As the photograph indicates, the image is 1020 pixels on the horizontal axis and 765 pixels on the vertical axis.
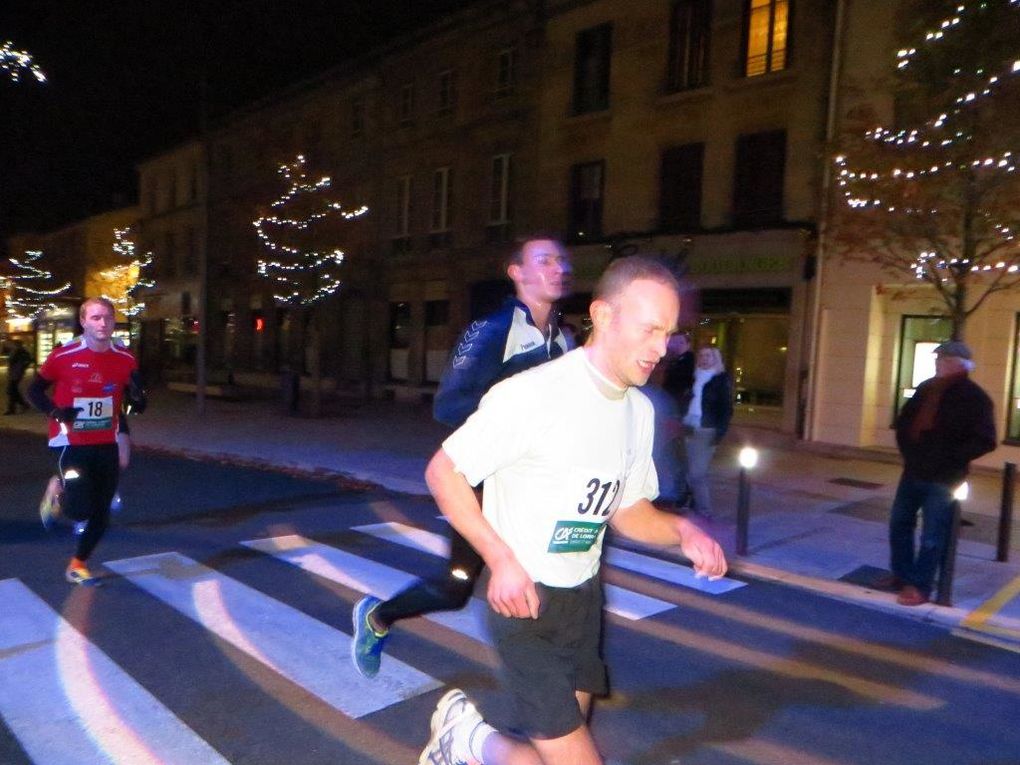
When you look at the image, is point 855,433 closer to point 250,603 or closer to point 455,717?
point 250,603

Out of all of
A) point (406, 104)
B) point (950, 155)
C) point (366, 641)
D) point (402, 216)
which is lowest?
point (366, 641)

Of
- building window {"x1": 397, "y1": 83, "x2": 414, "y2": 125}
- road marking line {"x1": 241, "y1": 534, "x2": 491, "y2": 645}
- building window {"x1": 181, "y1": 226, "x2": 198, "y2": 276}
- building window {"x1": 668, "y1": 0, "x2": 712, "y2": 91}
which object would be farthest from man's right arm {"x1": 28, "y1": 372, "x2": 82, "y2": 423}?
building window {"x1": 181, "y1": 226, "x2": 198, "y2": 276}

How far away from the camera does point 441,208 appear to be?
80.2 ft

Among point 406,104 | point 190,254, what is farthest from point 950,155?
point 190,254

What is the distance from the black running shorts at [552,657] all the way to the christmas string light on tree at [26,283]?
4234cm

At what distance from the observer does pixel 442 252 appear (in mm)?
24203

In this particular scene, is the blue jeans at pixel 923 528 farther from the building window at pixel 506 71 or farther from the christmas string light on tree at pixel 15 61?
the building window at pixel 506 71

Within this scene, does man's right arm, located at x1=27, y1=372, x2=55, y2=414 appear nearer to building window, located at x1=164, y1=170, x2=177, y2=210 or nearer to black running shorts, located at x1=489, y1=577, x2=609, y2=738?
black running shorts, located at x1=489, y1=577, x2=609, y2=738

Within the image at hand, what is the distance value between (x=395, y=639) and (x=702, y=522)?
470 cm

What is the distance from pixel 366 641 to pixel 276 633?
1.28 metres

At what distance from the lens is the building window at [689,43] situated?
17.7 meters

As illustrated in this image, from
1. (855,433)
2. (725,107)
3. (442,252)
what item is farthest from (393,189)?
(855,433)

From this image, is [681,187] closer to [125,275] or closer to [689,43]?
[689,43]

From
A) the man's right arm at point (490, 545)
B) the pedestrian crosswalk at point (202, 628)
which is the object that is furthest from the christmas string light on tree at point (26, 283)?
the man's right arm at point (490, 545)
